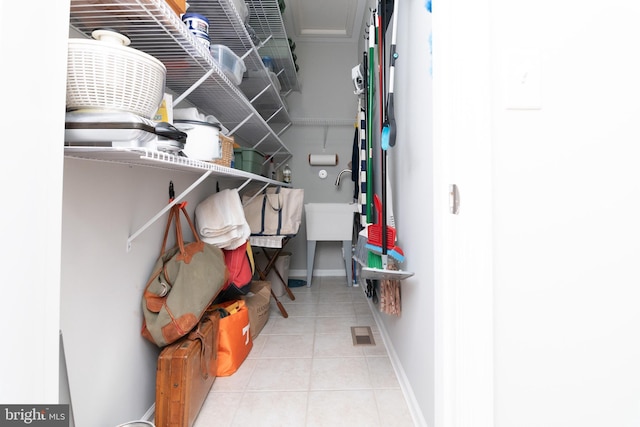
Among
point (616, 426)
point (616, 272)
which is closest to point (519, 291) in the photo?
point (616, 272)

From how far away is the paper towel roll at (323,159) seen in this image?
3547mm

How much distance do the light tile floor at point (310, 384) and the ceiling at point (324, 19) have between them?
304 centimetres

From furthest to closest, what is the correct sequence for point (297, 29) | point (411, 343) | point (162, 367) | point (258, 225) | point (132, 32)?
point (297, 29)
point (258, 225)
point (411, 343)
point (162, 367)
point (132, 32)

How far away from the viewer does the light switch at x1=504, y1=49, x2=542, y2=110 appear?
0.58 meters

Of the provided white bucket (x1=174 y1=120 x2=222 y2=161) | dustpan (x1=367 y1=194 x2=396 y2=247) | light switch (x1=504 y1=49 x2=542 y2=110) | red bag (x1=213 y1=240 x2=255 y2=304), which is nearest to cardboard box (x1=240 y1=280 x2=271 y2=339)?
red bag (x1=213 y1=240 x2=255 y2=304)

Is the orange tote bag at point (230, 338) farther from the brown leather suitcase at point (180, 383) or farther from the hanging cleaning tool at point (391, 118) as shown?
the hanging cleaning tool at point (391, 118)

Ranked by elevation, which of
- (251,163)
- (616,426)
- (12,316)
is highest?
(251,163)

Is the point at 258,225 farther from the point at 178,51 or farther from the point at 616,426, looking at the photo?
the point at 616,426

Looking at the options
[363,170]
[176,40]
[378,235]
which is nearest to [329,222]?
[363,170]

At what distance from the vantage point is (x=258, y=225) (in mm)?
2605

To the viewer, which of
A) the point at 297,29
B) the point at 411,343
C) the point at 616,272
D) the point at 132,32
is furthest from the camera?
the point at 297,29

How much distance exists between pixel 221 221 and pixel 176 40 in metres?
0.97

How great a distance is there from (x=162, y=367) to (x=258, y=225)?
4.95 feet

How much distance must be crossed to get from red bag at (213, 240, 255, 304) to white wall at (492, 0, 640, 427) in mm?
1442
